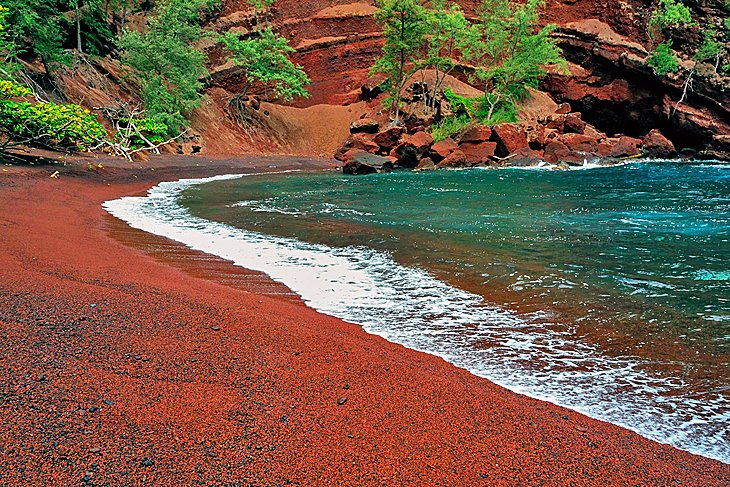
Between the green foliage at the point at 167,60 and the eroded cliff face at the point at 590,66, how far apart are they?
4.32 m

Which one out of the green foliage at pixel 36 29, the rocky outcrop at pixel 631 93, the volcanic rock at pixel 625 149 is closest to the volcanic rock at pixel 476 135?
the volcanic rock at pixel 625 149

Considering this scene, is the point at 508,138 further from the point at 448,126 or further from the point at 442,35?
the point at 442,35

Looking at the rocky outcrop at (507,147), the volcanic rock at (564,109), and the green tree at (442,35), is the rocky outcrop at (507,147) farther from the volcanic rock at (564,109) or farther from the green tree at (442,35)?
the green tree at (442,35)

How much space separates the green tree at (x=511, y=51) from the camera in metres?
35.5

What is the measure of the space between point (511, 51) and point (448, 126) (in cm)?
863

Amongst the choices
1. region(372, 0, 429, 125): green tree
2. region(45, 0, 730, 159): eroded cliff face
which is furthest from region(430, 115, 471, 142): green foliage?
region(45, 0, 730, 159): eroded cliff face

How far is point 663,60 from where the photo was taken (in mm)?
34406

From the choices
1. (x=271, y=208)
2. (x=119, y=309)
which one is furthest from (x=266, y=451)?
(x=271, y=208)

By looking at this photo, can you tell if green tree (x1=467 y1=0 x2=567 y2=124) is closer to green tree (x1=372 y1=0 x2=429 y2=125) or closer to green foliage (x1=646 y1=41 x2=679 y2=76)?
green tree (x1=372 y1=0 x2=429 y2=125)

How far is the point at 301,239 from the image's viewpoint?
7977mm

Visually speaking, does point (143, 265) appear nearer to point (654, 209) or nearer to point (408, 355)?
point (408, 355)

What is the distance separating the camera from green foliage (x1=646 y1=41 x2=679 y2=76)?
33969 mm

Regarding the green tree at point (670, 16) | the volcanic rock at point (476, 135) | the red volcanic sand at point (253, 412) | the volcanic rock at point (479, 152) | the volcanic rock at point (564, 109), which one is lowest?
the red volcanic sand at point (253, 412)

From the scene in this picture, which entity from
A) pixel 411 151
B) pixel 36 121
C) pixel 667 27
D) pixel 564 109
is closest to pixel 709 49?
pixel 667 27
